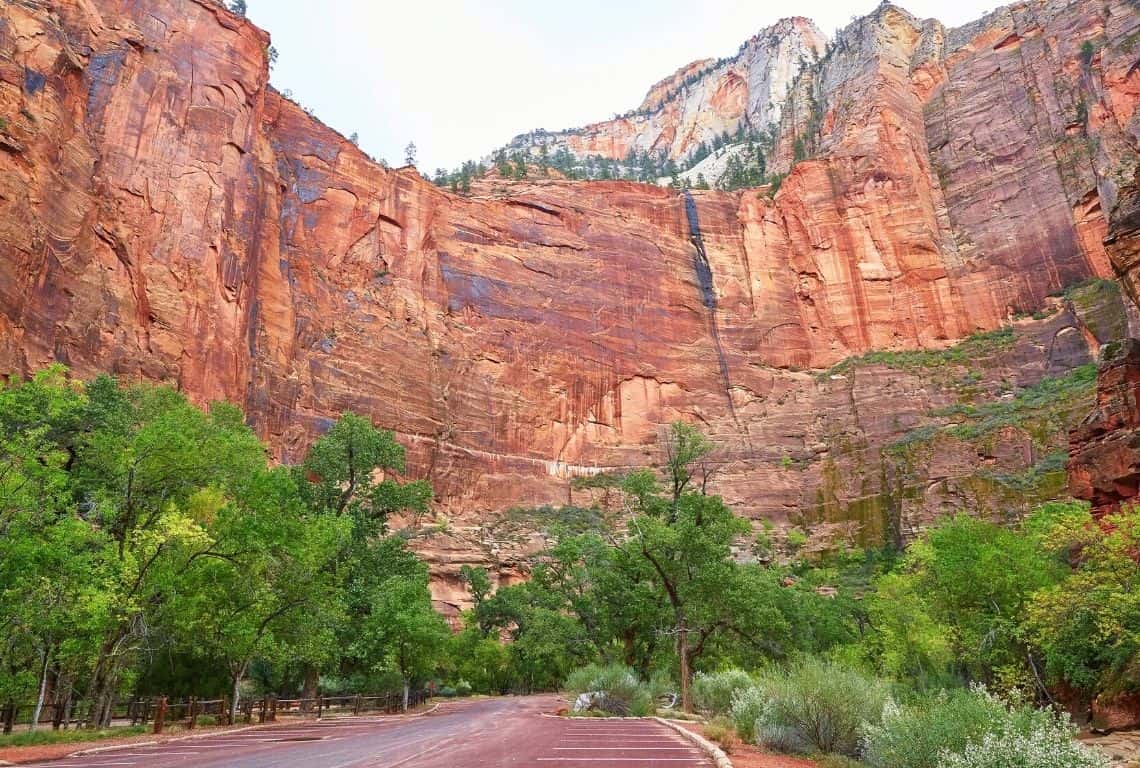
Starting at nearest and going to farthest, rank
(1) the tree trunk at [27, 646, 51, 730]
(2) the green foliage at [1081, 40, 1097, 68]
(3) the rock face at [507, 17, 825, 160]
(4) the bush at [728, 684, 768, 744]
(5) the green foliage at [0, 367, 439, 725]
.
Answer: (4) the bush at [728, 684, 768, 744] < (5) the green foliage at [0, 367, 439, 725] < (1) the tree trunk at [27, 646, 51, 730] < (2) the green foliage at [1081, 40, 1097, 68] < (3) the rock face at [507, 17, 825, 160]

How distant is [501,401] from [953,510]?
3652cm

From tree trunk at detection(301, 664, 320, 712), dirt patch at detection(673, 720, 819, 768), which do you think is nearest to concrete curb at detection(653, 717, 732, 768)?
dirt patch at detection(673, 720, 819, 768)

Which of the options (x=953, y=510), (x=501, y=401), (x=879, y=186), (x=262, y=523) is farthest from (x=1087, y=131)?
(x=262, y=523)

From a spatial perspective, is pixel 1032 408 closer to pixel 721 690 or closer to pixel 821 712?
pixel 721 690

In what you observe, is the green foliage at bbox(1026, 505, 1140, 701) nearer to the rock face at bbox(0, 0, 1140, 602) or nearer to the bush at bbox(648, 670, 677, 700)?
the bush at bbox(648, 670, 677, 700)

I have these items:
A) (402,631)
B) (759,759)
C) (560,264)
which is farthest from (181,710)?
(560,264)

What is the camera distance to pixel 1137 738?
45.1ft

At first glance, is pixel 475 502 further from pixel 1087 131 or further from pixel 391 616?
pixel 1087 131

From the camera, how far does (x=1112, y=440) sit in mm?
20781

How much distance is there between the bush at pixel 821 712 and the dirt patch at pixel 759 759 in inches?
13.8

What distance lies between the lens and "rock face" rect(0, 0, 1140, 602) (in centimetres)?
4194

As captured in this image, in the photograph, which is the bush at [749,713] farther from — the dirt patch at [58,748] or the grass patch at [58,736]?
the grass patch at [58,736]

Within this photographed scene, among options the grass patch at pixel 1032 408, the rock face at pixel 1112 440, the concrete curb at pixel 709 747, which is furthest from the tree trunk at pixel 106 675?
the grass patch at pixel 1032 408

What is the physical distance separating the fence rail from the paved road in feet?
9.22
